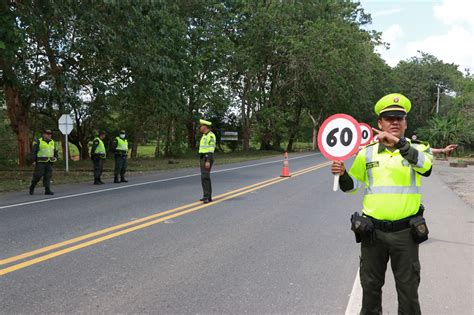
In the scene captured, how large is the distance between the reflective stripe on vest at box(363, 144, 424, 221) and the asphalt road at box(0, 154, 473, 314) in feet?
4.19

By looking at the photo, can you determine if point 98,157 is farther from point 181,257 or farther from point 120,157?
point 181,257

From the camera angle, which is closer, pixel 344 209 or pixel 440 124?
pixel 344 209

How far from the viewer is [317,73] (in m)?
37.0

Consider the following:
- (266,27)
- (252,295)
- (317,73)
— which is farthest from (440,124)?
(252,295)

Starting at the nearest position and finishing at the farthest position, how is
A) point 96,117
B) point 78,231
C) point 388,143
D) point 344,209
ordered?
1. point 388,143
2. point 78,231
3. point 344,209
4. point 96,117

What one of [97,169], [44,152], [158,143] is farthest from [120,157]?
[158,143]

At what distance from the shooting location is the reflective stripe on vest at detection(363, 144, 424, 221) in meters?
3.11

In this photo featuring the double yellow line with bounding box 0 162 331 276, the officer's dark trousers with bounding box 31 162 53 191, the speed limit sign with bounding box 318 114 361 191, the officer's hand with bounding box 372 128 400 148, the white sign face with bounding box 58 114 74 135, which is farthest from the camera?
the white sign face with bounding box 58 114 74 135

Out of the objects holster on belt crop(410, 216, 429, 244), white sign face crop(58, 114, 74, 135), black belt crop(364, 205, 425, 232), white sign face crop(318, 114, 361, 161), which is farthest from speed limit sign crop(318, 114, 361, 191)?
white sign face crop(58, 114, 74, 135)

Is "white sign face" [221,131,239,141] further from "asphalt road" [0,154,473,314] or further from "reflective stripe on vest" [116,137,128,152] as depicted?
"asphalt road" [0,154,473,314]

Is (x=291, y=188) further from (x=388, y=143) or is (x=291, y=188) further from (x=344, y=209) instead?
(x=388, y=143)

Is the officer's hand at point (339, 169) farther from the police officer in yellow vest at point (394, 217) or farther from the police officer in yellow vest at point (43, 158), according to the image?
the police officer in yellow vest at point (43, 158)

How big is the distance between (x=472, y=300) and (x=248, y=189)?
334 inches

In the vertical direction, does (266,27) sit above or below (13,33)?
above
